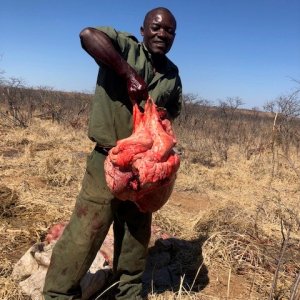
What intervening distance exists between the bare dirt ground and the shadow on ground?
0.05 ft

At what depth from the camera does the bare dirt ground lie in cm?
336

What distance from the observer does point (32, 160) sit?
795cm

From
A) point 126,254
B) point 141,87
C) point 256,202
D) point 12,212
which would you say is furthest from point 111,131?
point 256,202

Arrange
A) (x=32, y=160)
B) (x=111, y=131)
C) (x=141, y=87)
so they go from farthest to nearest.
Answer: (x=32, y=160) → (x=111, y=131) → (x=141, y=87)

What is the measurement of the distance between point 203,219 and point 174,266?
3.23ft

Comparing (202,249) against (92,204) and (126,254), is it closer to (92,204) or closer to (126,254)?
(126,254)

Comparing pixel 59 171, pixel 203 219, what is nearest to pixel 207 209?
pixel 203 219

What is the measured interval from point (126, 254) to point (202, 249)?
4.16 ft

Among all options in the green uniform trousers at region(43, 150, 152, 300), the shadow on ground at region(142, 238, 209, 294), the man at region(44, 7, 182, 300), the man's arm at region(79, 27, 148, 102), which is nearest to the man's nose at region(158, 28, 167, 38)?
the man at region(44, 7, 182, 300)

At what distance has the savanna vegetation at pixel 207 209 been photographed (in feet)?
11.0

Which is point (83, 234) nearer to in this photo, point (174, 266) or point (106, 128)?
point (106, 128)

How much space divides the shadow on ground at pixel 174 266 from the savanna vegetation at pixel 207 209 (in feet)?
0.06

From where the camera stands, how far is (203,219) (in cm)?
459

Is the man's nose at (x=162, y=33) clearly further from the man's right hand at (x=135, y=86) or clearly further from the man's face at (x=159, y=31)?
the man's right hand at (x=135, y=86)
